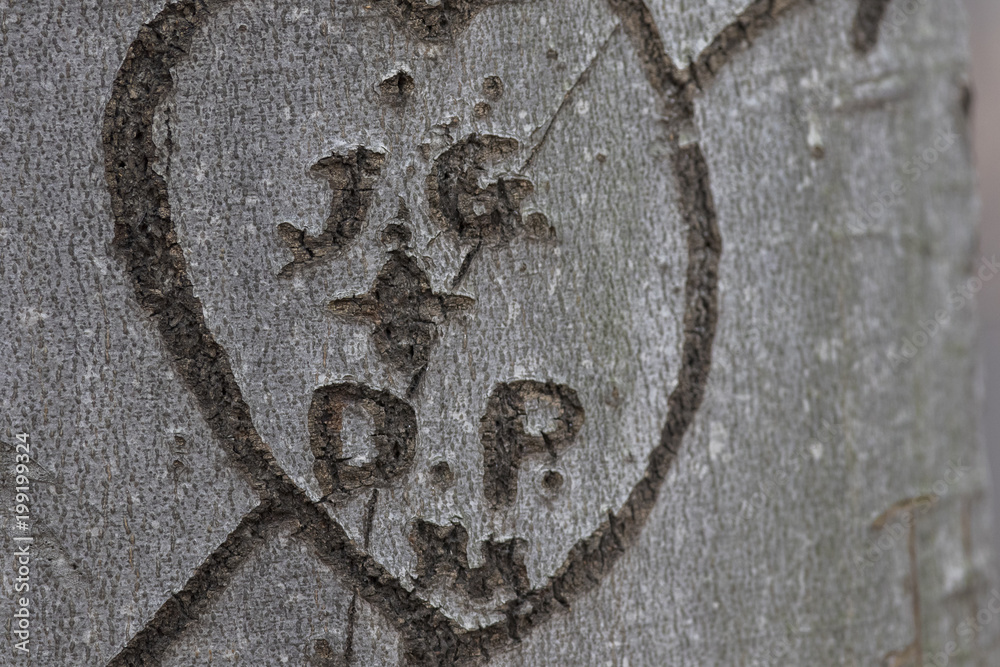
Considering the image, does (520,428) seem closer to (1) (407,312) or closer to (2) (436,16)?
(1) (407,312)

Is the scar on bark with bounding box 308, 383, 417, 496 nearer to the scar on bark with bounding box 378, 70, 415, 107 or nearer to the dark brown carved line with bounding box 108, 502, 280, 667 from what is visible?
the dark brown carved line with bounding box 108, 502, 280, 667

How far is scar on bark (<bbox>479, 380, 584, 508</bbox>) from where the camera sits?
46 centimetres

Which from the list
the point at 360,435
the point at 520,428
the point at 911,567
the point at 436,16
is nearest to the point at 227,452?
the point at 360,435

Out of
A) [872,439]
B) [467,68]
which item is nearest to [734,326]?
[872,439]

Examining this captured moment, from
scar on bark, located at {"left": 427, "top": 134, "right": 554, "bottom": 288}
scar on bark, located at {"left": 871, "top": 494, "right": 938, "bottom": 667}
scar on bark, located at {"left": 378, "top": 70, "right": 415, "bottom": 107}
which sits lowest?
scar on bark, located at {"left": 871, "top": 494, "right": 938, "bottom": 667}

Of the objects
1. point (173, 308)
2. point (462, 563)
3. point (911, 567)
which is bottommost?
point (911, 567)

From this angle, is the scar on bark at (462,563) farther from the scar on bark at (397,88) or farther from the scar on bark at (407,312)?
the scar on bark at (397,88)

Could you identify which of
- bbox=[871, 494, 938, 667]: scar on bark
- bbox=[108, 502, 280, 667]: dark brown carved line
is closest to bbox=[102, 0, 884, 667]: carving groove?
bbox=[108, 502, 280, 667]: dark brown carved line

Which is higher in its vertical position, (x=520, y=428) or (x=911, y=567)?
(x=520, y=428)

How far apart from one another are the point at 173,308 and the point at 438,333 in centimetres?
16

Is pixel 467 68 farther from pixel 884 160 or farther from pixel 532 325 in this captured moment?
pixel 884 160

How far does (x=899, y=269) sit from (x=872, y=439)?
0.12 m

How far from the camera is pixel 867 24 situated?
1.67 ft

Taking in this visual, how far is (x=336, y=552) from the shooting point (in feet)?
1.48
